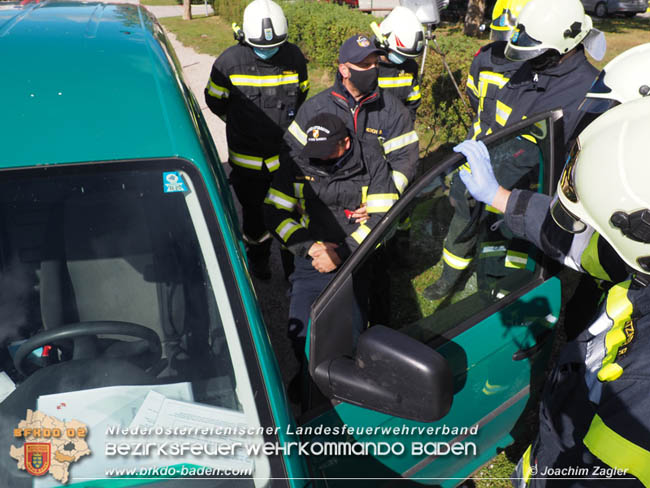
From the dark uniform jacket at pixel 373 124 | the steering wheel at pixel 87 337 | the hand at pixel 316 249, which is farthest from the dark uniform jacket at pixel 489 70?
the steering wheel at pixel 87 337

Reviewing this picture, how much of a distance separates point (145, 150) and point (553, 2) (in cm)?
300

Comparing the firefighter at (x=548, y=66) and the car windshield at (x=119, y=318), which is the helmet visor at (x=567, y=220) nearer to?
the car windshield at (x=119, y=318)

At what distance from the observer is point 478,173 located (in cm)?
201

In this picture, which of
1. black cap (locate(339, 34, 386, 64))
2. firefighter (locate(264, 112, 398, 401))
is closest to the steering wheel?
firefighter (locate(264, 112, 398, 401))

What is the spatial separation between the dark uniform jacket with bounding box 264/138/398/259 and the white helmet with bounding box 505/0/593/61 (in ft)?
4.20

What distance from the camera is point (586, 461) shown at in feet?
5.23

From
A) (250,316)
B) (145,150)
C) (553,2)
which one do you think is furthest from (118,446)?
(553,2)

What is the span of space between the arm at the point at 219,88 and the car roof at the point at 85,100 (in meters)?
1.80

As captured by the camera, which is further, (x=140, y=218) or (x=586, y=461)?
(x=140, y=218)

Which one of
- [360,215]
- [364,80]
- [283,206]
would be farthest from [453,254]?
[364,80]

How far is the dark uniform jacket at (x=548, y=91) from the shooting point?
3213mm

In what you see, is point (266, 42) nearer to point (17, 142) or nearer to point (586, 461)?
point (17, 142)

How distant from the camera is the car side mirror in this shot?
1429mm

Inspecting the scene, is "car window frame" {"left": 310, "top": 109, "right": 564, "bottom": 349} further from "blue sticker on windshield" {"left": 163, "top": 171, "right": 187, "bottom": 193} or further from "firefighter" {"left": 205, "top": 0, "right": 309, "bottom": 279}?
"firefighter" {"left": 205, "top": 0, "right": 309, "bottom": 279}
